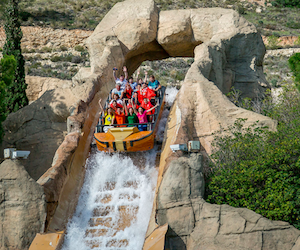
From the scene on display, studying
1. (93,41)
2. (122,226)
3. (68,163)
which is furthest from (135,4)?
(122,226)

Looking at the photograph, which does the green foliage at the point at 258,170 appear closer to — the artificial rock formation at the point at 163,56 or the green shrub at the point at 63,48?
the artificial rock formation at the point at 163,56

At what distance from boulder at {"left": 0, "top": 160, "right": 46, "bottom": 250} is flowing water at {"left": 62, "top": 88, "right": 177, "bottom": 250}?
94 centimetres

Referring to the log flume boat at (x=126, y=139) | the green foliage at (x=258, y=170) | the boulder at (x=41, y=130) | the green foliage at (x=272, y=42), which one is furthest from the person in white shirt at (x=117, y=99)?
the green foliage at (x=272, y=42)

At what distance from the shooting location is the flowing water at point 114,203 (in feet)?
31.4

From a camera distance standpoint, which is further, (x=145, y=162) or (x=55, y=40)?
(x=55, y=40)

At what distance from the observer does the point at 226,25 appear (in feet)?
54.5

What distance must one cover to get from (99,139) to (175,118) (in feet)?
7.46

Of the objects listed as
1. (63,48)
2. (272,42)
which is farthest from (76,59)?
(272,42)

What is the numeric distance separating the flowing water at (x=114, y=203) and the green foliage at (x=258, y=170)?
6.16 ft

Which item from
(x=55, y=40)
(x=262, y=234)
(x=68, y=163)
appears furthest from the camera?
(x=55, y=40)

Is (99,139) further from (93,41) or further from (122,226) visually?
(93,41)

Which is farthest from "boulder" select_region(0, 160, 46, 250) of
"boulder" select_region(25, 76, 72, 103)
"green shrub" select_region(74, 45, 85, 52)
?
"green shrub" select_region(74, 45, 85, 52)

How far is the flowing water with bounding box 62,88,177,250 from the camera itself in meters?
9.56

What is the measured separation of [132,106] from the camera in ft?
40.6
